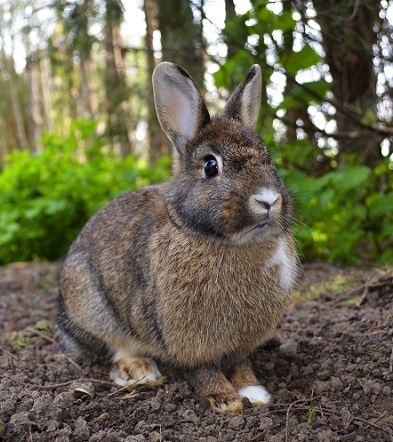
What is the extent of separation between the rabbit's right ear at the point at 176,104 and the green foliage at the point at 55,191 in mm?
3241

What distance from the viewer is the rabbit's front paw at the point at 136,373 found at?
290 centimetres

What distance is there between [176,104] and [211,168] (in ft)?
1.60

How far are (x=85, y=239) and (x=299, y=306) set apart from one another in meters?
1.57

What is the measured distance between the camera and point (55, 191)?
6309mm

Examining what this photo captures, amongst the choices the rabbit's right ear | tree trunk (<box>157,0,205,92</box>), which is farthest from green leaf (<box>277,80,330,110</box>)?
the rabbit's right ear

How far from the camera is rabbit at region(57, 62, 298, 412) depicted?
250 cm

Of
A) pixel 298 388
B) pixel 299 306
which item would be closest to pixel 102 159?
pixel 299 306

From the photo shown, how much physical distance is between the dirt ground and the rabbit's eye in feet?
3.48

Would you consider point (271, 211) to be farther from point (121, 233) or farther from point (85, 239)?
point (85, 239)

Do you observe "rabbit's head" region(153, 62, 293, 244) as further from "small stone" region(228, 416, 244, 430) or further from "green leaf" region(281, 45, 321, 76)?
"green leaf" region(281, 45, 321, 76)

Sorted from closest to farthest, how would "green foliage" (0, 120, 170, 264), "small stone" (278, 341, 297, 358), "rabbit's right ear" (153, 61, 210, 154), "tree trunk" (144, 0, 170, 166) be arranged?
"rabbit's right ear" (153, 61, 210, 154) → "small stone" (278, 341, 297, 358) → "green foliage" (0, 120, 170, 264) → "tree trunk" (144, 0, 170, 166)

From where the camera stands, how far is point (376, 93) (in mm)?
5043

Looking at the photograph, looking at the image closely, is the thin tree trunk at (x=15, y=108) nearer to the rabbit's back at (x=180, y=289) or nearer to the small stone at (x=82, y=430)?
the rabbit's back at (x=180, y=289)

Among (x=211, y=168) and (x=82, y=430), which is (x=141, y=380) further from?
(x=211, y=168)
